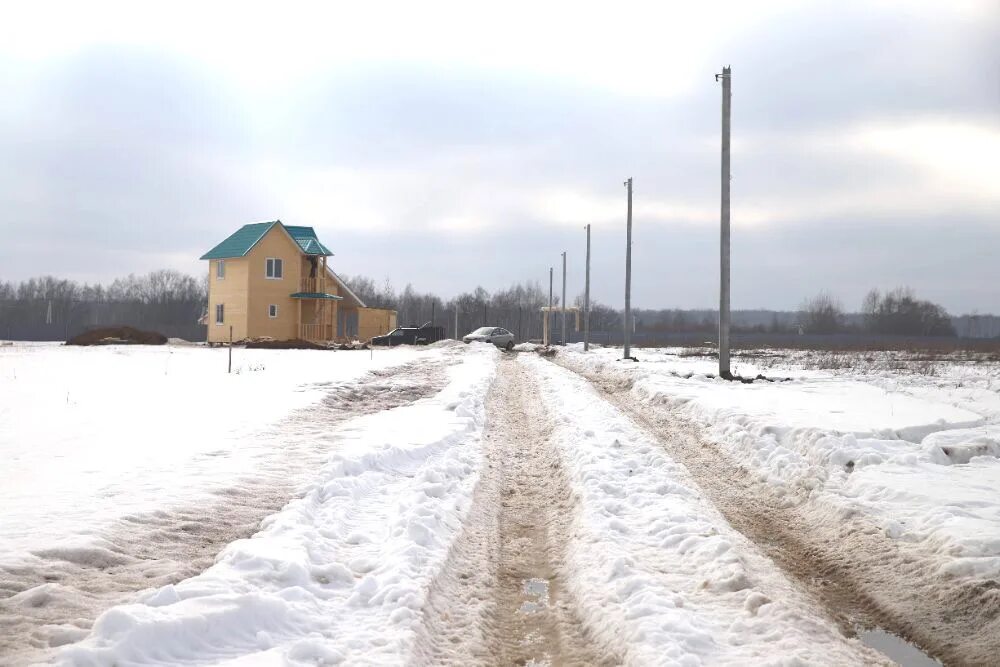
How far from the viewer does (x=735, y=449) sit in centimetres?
972

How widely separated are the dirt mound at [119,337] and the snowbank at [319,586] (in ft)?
132

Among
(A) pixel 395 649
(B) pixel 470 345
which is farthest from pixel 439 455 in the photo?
(B) pixel 470 345

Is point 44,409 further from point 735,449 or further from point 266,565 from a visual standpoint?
point 735,449

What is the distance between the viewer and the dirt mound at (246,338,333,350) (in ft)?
127

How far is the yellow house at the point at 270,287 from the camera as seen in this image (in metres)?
41.9

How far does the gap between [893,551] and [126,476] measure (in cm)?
732

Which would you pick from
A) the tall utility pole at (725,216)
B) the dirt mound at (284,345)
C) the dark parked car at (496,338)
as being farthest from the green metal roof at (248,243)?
the tall utility pole at (725,216)

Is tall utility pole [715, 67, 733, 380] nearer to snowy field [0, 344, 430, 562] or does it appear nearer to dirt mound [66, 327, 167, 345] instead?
snowy field [0, 344, 430, 562]

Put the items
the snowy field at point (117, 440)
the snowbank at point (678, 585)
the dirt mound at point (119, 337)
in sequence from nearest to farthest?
the snowbank at point (678, 585) < the snowy field at point (117, 440) < the dirt mound at point (119, 337)

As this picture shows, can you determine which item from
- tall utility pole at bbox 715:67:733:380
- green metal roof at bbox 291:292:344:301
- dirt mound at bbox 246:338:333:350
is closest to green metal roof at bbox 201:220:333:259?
green metal roof at bbox 291:292:344:301

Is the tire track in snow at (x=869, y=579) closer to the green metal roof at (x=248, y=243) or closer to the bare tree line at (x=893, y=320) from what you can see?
the green metal roof at (x=248, y=243)

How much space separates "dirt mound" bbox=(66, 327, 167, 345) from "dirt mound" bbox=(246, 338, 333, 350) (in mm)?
7768

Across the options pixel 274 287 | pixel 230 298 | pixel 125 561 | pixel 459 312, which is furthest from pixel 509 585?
pixel 459 312

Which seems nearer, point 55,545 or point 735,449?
point 55,545
